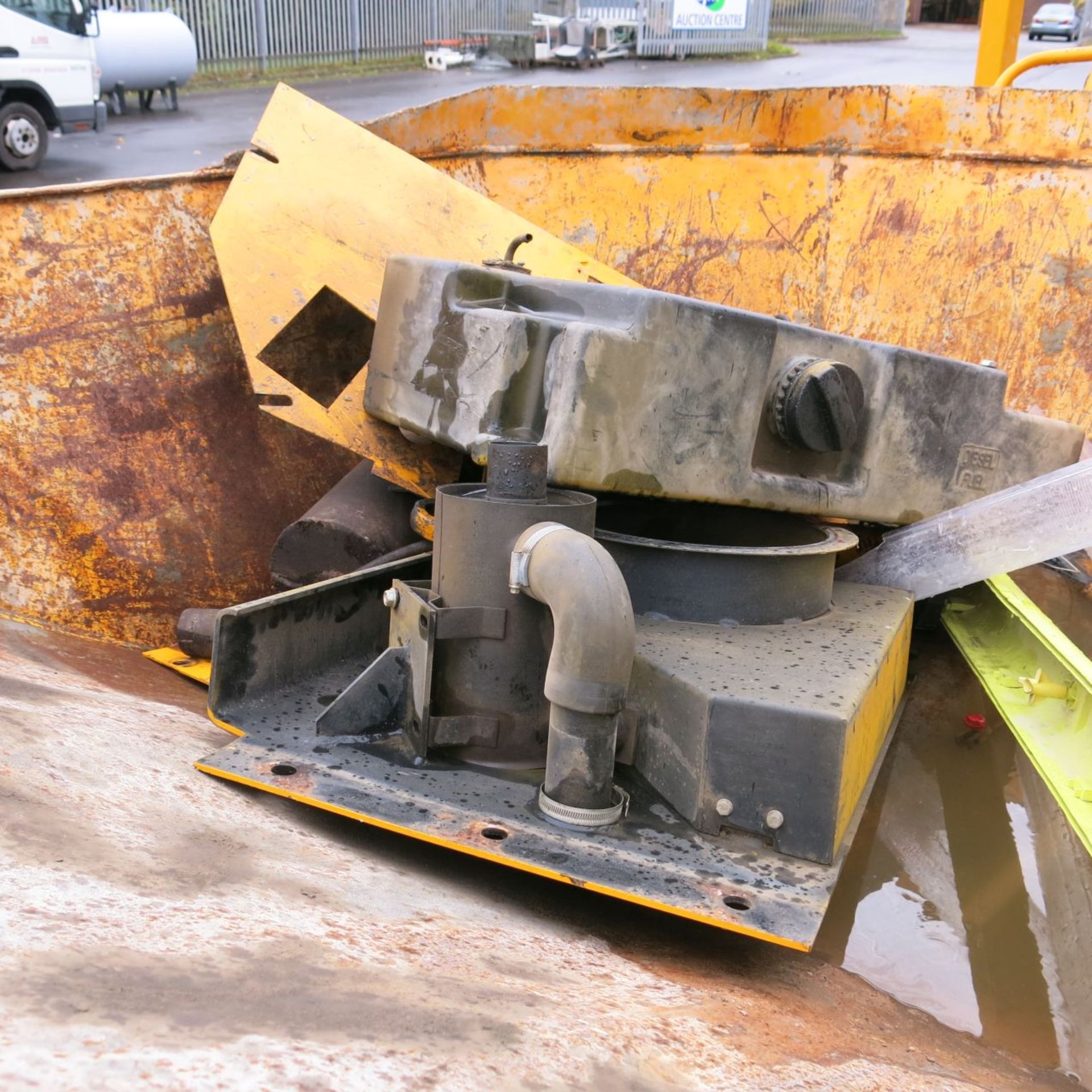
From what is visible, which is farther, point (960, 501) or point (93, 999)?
point (960, 501)

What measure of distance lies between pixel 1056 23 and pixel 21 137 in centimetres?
2891

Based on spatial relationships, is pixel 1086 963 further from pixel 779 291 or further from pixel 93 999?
pixel 779 291

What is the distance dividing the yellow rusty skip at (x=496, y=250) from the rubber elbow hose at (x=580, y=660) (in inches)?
38.3

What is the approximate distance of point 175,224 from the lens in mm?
3195

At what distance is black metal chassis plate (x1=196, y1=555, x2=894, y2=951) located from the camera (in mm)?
1838

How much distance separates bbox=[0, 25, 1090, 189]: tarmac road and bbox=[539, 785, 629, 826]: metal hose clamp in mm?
7903

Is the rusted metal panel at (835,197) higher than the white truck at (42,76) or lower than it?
lower

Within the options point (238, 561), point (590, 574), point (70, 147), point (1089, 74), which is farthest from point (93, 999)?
point (70, 147)

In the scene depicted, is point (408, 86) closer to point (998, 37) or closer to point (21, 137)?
point (21, 137)

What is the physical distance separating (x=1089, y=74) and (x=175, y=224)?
3791 millimetres

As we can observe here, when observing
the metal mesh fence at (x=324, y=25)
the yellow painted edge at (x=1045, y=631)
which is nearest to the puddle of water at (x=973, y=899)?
the yellow painted edge at (x=1045, y=631)

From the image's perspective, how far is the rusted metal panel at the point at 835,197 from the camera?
4062 millimetres

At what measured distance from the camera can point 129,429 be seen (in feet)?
10.3

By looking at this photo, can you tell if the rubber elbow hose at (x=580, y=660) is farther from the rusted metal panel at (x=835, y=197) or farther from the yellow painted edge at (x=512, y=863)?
the rusted metal panel at (x=835, y=197)
